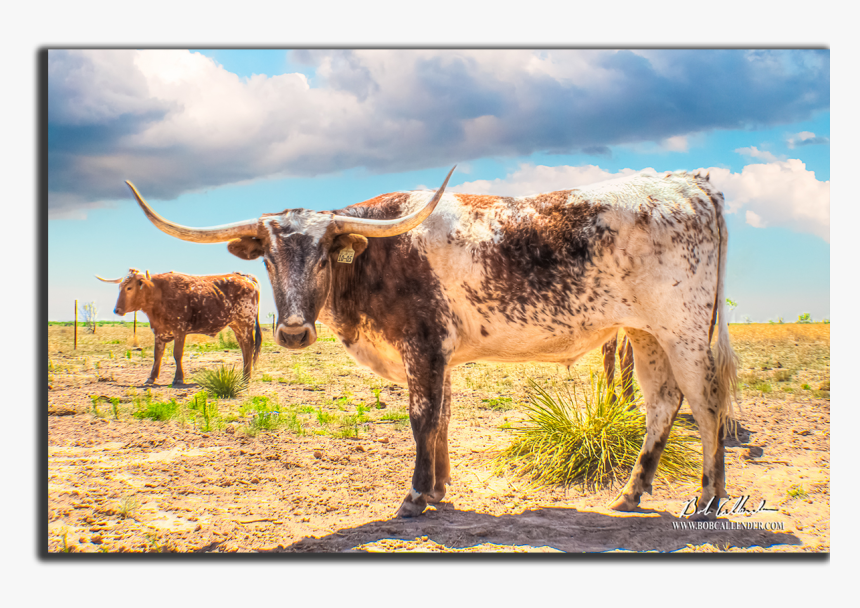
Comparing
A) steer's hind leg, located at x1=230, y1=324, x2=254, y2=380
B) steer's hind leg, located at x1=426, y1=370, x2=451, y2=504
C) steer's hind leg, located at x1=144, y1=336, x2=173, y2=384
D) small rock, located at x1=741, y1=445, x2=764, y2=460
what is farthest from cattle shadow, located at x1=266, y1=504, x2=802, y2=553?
steer's hind leg, located at x1=230, y1=324, x2=254, y2=380

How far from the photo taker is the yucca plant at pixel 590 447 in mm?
4867

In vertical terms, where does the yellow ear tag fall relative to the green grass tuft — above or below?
above

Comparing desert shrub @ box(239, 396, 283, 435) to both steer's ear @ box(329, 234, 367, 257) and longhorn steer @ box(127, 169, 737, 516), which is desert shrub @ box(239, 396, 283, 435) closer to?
longhorn steer @ box(127, 169, 737, 516)

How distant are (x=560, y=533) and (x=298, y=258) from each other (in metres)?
2.48

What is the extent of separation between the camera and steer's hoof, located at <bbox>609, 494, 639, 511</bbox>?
14.0 ft

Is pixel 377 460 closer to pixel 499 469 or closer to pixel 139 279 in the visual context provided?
pixel 499 469

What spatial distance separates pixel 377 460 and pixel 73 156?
359cm

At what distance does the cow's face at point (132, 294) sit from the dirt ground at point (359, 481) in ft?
4.96

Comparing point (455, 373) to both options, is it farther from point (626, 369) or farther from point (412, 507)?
point (412, 507)

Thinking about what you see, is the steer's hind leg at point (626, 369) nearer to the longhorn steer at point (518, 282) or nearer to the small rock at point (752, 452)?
the small rock at point (752, 452)

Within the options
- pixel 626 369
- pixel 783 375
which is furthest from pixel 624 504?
pixel 783 375

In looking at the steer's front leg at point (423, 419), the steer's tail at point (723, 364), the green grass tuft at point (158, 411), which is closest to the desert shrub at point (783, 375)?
the steer's tail at point (723, 364)

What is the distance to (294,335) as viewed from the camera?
356cm

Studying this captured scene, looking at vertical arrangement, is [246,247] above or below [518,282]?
above
